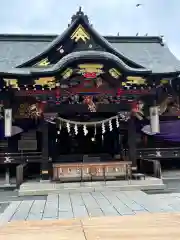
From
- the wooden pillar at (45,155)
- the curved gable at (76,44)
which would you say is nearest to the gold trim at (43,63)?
the curved gable at (76,44)

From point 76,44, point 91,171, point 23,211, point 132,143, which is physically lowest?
point 23,211

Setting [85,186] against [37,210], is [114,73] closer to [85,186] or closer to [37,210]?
[85,186]

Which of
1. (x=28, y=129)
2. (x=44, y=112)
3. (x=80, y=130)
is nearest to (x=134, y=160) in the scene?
(x=80, y=130)

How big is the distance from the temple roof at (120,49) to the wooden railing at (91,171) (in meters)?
4.89

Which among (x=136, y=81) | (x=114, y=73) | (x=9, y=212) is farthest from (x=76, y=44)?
(x=9, y=212)

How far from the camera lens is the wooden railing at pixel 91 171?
10.3m

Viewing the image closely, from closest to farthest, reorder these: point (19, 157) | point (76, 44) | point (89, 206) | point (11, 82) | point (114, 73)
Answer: point (89, 206)
point (11, 82)
point (114, 73)
point (76, 44)
point (19, 157)

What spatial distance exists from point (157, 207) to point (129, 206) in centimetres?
65

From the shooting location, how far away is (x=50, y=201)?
7.70 meters

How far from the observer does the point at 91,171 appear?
1040 cm

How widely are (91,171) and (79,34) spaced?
5162 millimetres

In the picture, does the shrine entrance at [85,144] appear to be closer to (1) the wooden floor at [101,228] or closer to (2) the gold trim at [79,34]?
(2) the gold trim at [79,34]

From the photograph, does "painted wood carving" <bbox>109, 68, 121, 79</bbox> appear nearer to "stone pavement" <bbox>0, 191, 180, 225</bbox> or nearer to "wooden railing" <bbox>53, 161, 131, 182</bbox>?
"wooden railing" <bbox>53, 161, 131, 182</bbox>

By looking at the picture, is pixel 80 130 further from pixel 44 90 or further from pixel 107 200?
pixel 107 200
